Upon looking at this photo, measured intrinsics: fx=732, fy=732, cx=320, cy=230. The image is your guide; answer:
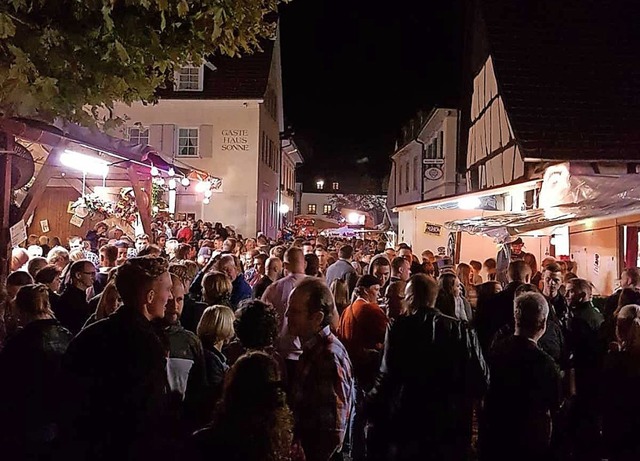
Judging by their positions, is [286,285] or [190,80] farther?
[190,80]

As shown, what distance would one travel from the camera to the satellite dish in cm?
696

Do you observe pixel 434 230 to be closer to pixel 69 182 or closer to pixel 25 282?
pixel 69 182

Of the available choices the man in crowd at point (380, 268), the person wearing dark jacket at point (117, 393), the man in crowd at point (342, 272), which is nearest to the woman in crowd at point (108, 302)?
the person wearing dark jacket at point (117, 393)

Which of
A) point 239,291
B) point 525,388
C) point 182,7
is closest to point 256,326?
point 525,388

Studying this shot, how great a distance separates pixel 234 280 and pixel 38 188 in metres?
2.43

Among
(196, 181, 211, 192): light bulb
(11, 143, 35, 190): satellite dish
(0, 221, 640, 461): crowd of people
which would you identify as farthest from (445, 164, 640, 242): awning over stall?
(11, 143, 35, 190): satellite dish

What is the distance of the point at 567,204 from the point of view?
545 inches

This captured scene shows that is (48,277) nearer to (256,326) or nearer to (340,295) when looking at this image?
(340,295)

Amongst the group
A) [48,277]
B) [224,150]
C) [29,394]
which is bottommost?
[29,394]

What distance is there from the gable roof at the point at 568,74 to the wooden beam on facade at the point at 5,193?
39.1ft

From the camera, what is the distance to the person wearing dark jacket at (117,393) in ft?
11.7

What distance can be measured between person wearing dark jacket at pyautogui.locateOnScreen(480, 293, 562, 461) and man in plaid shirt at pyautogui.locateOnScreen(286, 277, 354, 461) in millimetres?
1307

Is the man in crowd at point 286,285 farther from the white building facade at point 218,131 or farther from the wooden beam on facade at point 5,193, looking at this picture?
the white building facade at point 218,131

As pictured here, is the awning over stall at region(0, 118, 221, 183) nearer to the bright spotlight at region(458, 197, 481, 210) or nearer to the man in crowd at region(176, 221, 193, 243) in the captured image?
the man in crowd at region(176, 221, 193, 243)
